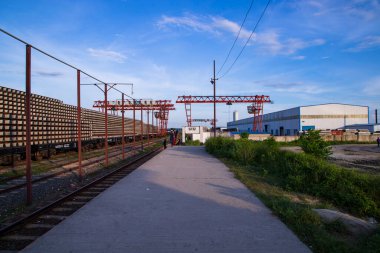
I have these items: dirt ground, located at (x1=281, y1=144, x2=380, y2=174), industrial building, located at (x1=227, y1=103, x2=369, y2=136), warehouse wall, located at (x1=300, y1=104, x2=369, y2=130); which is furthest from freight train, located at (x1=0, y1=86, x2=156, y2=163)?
warehouse wall, located at (x1=300, y1=104, x2=369, y2=130)

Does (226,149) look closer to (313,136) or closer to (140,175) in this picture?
(313,136)

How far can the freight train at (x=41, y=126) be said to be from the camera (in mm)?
15266

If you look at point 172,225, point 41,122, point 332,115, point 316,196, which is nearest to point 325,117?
point 332,115

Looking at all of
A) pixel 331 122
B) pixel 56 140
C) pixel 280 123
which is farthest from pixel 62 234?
pixel 280 123

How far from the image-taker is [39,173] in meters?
13.6

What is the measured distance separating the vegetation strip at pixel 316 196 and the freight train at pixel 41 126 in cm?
1158

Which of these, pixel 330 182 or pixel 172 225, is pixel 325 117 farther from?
pixel 172 225

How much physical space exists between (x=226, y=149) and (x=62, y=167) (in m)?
10.5

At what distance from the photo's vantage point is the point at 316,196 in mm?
9055

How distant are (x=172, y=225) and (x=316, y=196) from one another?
5.18 metres

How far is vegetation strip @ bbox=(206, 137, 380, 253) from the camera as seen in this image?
16.5ft

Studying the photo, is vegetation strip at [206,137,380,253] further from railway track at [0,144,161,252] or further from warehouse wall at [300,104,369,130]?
warehouse wall at [300,104,369,130]

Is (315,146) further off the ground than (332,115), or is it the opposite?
(332,115)

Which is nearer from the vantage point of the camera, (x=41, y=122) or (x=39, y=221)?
(x=39, y=221)
